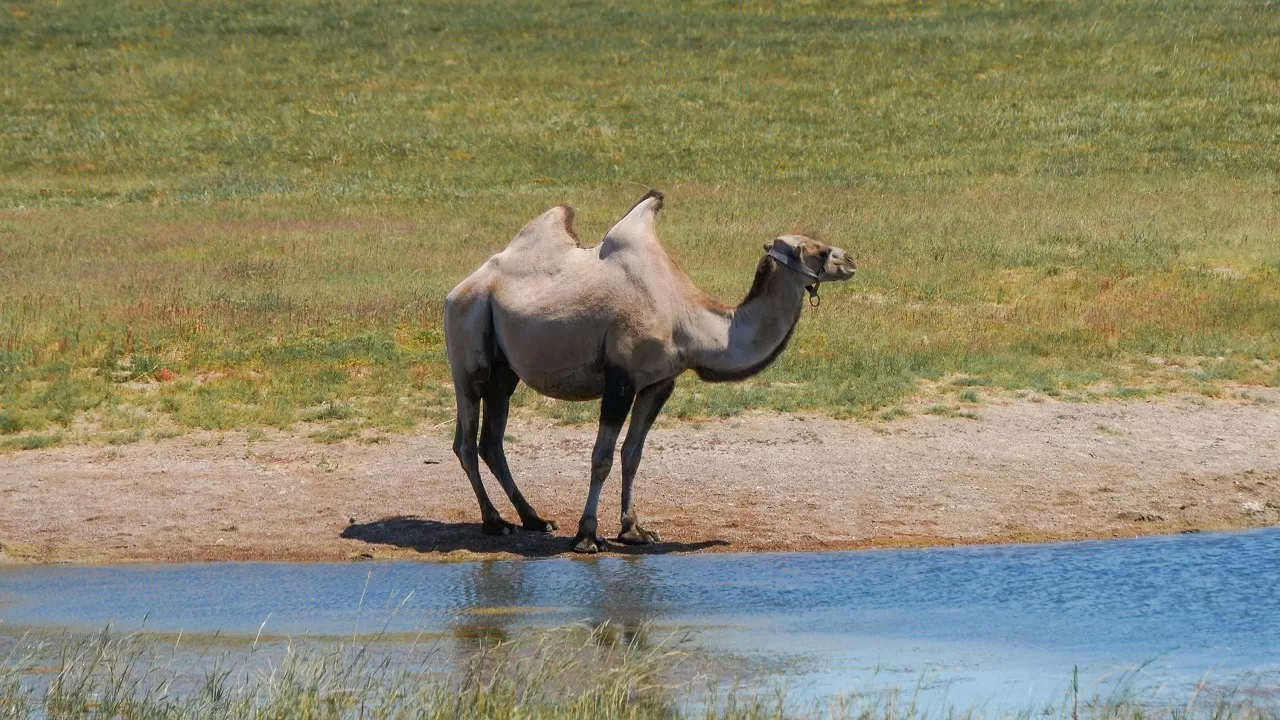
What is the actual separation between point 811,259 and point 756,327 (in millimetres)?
582

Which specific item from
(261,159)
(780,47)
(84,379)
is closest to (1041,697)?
(84,379)

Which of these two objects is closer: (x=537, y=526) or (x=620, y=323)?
(x=620, y=323)

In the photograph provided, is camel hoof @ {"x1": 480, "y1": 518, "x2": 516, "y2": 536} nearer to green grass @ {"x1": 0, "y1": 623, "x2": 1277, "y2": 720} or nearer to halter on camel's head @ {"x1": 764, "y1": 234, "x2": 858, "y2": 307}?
halter on camel's head @ {"x1": 764, "y1": 234, "x2": 858, "y2": 307}

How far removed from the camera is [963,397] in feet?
50.6

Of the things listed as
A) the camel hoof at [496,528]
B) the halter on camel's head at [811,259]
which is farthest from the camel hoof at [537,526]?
the halter on camel's head at [811,259]

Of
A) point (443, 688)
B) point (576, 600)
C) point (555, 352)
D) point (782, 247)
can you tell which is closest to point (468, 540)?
point (555, 352)

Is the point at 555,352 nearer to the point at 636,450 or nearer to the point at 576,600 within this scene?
the point at 636,450

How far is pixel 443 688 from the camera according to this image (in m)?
7.44

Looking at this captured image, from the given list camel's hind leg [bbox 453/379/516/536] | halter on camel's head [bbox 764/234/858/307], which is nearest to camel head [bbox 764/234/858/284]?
halter on camel's head [bbox 764/234/858/307]

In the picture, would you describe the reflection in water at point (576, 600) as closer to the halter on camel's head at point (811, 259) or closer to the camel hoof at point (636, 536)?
the camel hoof at point (636, 536)

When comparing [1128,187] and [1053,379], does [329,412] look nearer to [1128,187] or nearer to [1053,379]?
[1053,379]

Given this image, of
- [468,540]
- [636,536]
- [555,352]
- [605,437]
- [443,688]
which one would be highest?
[555,352]

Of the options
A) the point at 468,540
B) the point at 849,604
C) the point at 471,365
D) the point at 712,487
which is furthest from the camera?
the point at 712,487

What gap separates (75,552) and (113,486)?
1642mm
